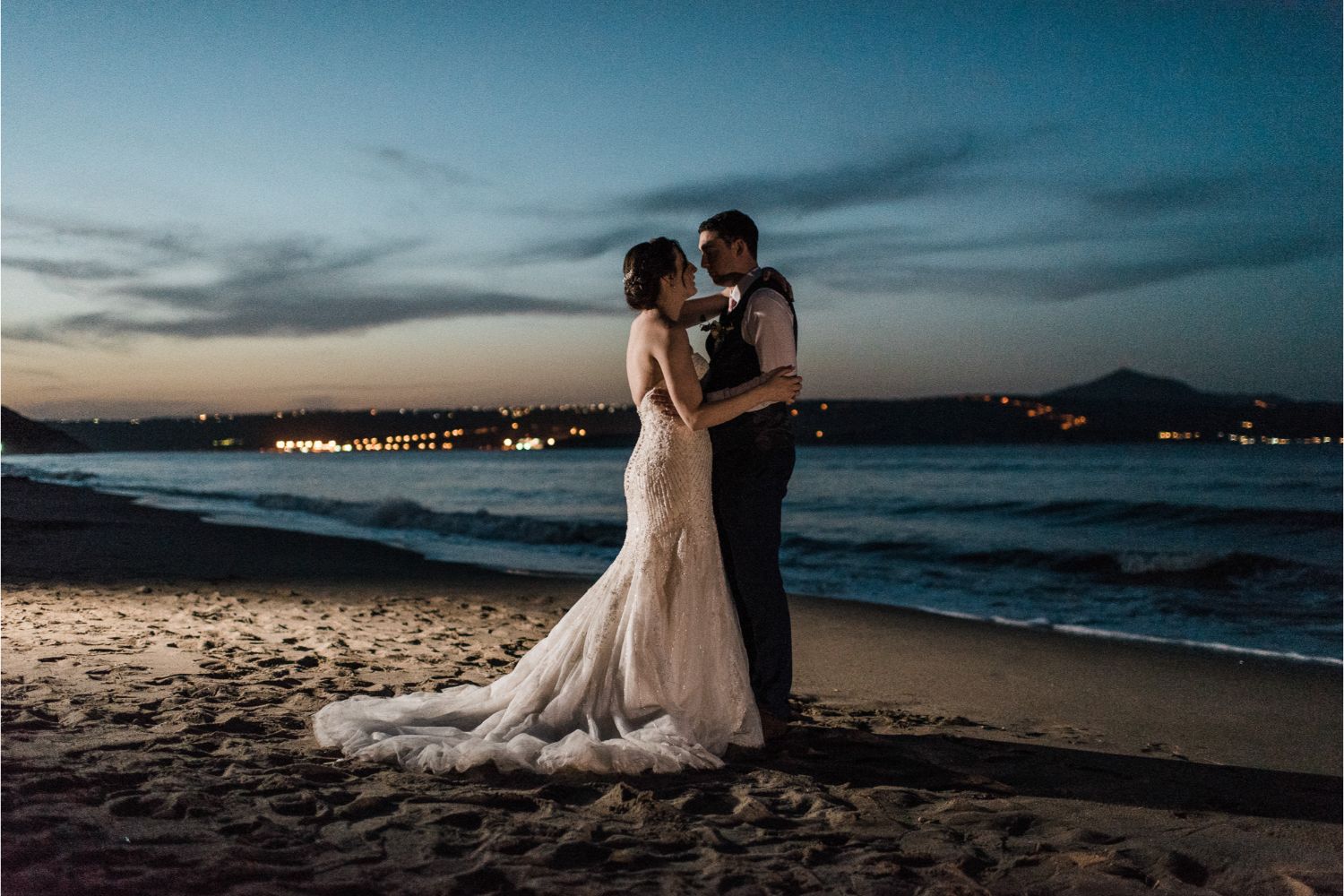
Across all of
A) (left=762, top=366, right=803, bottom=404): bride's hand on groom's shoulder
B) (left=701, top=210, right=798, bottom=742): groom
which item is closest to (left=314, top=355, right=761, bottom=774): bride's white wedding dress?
(left=701, top=210, right=798, bottom=742): groom

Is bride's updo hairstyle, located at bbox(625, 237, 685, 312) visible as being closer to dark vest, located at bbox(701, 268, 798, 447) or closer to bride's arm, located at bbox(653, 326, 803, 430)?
bride's arm, located at bbox(653, 326, 803, 430)

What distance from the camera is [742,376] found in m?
4.59

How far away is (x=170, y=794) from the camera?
11.1 ft

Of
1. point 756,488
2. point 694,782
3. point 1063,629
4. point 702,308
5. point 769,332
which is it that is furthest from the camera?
point 1063,629

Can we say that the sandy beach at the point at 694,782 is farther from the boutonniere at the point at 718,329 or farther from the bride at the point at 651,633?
the boutonniere at the point at 718,329

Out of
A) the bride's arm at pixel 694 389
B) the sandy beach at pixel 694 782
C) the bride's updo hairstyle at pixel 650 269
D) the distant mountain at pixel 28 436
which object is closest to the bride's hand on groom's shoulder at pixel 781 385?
the bride's arm at pixel 694 389

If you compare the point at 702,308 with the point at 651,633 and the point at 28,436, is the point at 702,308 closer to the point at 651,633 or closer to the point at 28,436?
Answer: the point at 651,633

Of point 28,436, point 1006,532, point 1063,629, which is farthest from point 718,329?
point 1006,532

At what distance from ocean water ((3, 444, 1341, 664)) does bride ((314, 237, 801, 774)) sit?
5408 mm

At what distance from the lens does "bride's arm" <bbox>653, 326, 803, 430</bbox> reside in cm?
432

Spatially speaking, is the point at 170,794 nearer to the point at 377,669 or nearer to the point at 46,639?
the point at 377,669

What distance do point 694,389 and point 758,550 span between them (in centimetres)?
81

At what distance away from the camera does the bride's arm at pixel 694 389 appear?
432cm

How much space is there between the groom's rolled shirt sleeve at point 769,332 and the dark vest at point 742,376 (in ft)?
0.14
